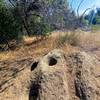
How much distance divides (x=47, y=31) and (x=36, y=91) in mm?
6695

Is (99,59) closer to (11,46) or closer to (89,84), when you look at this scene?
(89,84)

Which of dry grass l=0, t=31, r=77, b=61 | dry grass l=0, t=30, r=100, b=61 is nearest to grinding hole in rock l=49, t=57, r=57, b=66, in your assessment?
dry grass l=0, t=30, r=100, b=61

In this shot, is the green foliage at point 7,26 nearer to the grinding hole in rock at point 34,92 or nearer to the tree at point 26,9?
the tree at point 26,9

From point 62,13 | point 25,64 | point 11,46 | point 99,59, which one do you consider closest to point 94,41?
point 99,59

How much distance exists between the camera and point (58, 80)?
7.29 m

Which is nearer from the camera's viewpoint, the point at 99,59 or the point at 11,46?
the point at 99,59

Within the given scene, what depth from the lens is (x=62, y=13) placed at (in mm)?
14281

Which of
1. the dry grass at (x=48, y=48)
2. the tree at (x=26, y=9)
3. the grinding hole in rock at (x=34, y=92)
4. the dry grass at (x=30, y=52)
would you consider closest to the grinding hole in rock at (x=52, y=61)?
the dry grass at (x=48, y=48)


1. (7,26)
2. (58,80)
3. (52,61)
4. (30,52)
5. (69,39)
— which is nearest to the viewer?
(58,80)

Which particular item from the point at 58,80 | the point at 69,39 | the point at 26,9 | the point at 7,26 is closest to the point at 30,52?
the point at 69,39

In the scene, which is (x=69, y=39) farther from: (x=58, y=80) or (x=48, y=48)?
(x=58, y=80)

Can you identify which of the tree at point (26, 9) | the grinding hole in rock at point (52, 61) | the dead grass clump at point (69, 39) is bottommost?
the tree at point (26, 9)

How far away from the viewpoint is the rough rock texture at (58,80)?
7039mm

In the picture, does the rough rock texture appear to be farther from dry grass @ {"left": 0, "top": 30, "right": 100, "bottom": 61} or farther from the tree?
the tree
